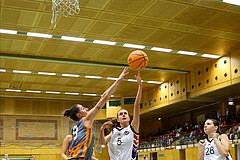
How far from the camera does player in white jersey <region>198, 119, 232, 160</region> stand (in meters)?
6.48

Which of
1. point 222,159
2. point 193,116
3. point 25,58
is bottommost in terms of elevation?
point 222,159

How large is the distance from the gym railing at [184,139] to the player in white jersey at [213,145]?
37.2 feet

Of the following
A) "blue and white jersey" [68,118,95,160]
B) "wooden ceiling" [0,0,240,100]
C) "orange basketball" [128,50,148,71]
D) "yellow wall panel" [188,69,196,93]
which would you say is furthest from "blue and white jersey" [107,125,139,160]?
"yellow wall panel" [188,69,196,93]

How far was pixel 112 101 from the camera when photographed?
30.2 metres

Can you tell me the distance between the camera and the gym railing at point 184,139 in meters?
17.8

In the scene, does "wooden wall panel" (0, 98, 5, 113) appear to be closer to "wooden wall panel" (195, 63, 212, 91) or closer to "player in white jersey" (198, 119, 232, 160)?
"wooden wall panel" (195, 63, 212, 91)

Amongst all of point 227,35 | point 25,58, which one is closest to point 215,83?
point 227,35

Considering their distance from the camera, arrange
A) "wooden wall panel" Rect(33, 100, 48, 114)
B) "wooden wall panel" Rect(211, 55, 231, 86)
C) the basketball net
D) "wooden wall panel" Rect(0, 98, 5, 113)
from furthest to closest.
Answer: "wooden wall panel" Rect(33, 100, 48, 114) < "wooden wall panel" Rect(0, 98, 5, 113) < "wooden wall panel" Rect(211, 55, 231, 86) < the basketball net

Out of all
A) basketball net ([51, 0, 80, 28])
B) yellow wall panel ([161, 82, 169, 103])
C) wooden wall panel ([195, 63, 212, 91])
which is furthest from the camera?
yellow wall panel ([161, 82, 169, 103])

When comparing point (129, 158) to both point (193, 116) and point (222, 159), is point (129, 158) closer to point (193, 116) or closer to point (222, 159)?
point (222, 159)

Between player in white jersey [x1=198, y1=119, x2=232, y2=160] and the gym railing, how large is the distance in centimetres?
1133

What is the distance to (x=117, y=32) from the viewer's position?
51.3 ft

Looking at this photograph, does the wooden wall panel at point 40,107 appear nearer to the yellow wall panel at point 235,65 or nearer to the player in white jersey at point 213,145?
the yellow wall panel at point 235,65

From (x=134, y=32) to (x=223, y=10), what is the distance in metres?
4.04
